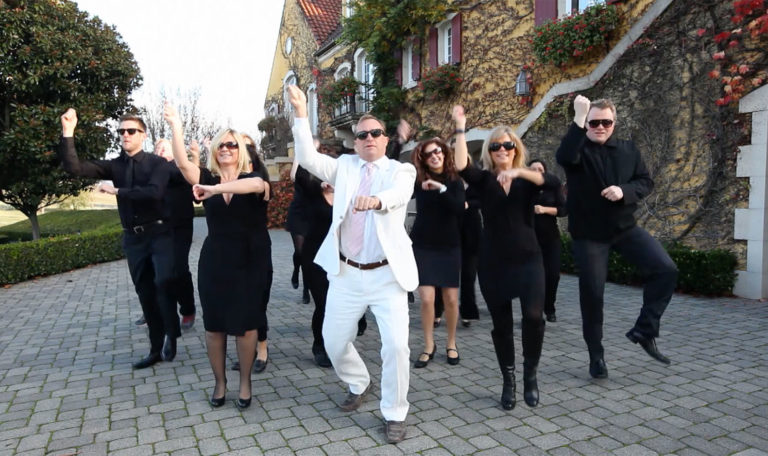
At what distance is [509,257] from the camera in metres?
3.81

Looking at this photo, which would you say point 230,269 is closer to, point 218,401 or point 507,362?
point 218,401

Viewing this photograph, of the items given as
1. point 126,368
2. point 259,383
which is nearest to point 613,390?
point 259,383

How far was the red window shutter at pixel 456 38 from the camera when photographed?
43.7 feet

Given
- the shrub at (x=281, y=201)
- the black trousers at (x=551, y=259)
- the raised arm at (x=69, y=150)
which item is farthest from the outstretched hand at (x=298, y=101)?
the shrub at (x=281, y=201)

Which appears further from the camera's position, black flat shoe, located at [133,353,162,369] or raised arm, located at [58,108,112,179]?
black flat shoe, located at [133,353,162,369]

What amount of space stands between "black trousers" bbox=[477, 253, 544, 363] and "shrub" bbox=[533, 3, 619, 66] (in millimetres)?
7205

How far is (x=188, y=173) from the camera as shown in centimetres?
403

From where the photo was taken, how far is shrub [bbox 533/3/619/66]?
9.38m

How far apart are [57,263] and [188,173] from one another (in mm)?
8885

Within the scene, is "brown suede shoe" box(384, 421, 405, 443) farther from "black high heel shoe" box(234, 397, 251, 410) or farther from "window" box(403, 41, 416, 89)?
"window" box(403, 41, 416, 89)

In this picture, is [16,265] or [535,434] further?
[16,265]

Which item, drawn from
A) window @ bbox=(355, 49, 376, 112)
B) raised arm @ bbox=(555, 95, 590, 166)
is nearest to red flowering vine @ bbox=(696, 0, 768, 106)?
raised arm @ bbox=(555, 95, 590, 166)

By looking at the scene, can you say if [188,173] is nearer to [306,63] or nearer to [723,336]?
[723,336]

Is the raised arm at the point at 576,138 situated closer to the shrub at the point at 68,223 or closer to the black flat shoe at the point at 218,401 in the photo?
the black flat shoe at the point at 218,401
